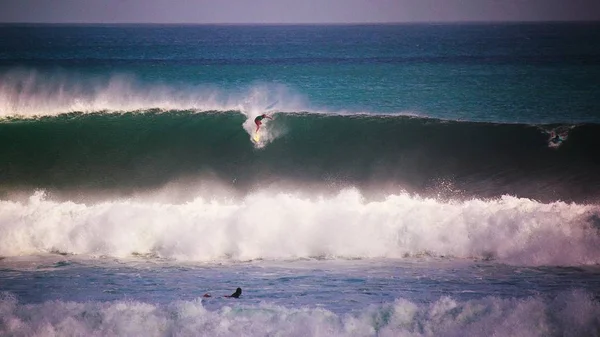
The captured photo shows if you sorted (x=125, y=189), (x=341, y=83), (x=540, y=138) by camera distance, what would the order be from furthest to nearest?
1. (x=341, y=83)
2. (x=540, y=138)
3. (x=125, y=189)

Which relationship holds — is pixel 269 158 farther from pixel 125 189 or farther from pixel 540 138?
pixel 540 138

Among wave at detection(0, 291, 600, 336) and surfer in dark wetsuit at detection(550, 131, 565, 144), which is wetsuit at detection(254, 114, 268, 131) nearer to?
surfer in dark wetsuit at detection(550, 131, 565, 144)

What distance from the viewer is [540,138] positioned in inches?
464

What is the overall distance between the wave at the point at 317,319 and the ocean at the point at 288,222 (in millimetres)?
20

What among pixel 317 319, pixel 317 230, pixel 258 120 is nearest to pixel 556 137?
pixel 317 230

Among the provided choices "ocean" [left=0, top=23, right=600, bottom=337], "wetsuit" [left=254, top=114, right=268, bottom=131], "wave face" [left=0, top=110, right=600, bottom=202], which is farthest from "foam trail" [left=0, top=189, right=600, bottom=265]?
"wetsuit" [left=254, top=114, right=268, bottom=131]

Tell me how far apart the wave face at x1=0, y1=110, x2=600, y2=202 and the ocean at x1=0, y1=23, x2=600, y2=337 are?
4 centimetres

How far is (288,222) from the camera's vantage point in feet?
30.8

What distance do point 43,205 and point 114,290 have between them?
3412 millimetres

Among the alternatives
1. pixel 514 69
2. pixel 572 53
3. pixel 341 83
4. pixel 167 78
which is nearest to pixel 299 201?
pixel 341 83

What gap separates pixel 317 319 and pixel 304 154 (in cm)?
566

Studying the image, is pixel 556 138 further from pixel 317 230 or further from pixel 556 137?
pixel 317 230

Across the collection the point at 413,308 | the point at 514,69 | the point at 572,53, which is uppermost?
the point at 572,53

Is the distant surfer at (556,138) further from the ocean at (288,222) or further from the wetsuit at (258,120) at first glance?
the wetsuit at (258,120)
